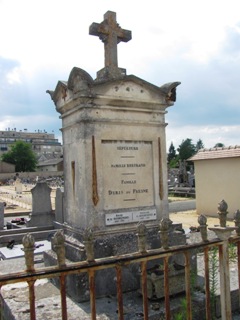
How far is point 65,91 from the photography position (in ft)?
15.0

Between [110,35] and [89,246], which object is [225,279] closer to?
[89,246]

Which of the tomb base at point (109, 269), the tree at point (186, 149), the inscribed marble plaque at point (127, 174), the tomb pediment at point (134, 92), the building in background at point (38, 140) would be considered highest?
the building in background at point (38, 140)

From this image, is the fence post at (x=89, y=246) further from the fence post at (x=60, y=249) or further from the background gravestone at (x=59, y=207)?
the background gravestone at (x=59, y=207)

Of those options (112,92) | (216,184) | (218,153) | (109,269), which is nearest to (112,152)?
(112,92)

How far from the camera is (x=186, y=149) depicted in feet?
232

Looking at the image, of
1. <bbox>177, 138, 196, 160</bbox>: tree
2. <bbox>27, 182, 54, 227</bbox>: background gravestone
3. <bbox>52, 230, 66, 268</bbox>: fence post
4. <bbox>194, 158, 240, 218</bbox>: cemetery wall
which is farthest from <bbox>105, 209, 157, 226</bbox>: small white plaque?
<bbox>177, 138, 196, 160</bbox>: tree

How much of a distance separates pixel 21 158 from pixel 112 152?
82282 mm

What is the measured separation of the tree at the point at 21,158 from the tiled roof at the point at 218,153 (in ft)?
241

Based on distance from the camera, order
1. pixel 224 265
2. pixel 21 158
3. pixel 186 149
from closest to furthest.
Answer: pixel 224 265 → pixel 186 149 → pixel 21 158

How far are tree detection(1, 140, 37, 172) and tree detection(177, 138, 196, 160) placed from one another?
1519 inches

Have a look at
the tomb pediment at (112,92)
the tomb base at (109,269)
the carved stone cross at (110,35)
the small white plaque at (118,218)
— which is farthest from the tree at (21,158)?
the small white plaque at (118,218)

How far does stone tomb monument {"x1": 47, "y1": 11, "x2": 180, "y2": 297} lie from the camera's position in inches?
162

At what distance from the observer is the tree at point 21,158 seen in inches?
3258

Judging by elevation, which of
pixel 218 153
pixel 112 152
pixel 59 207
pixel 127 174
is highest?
pixel 218 153
